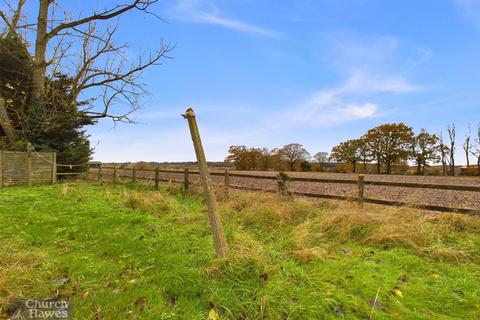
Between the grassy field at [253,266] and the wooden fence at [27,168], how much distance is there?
30.4 ft

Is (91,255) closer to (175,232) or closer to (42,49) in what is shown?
(175,232)

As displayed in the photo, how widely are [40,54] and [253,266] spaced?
20.0 metres

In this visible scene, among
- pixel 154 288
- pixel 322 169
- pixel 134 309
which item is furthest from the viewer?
pixel 322 169

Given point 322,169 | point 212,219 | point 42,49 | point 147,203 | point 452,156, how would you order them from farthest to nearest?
point 322,169, point 452,156, point 42,49, point 147,203, point 212,219

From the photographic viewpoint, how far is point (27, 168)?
14531 mm

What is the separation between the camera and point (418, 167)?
142 feet

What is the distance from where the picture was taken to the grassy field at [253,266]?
2914 mm

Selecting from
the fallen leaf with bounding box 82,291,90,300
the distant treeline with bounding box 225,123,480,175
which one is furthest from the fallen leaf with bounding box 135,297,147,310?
the distant treeline with bounding box 225,123,480,175

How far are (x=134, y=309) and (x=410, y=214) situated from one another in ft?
17.8

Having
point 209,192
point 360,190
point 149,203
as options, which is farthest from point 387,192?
point 209,192

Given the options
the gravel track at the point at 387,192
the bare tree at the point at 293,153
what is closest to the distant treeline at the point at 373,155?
the bare tree at the point at 293,153

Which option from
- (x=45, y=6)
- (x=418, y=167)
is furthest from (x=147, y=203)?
(x=418, y=167)

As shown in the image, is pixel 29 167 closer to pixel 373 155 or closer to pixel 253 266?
pixel 253 266

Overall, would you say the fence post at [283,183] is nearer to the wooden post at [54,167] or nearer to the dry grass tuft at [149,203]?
the dry grass tuft at [149,203]
